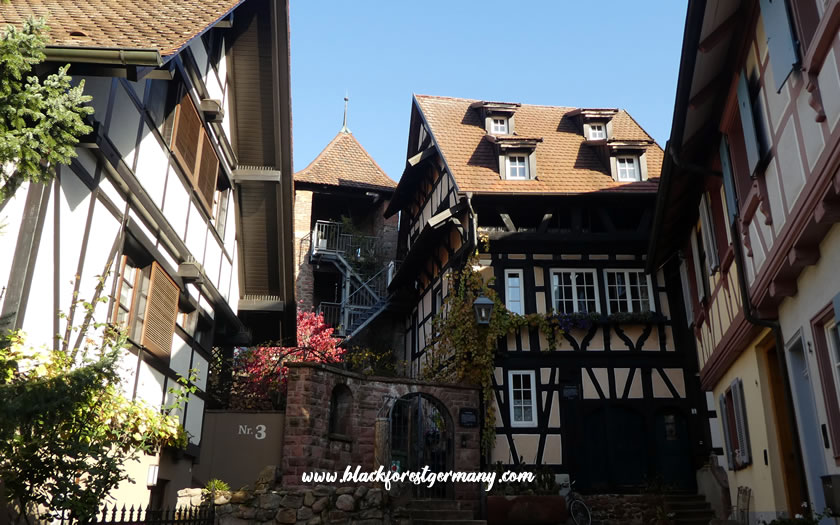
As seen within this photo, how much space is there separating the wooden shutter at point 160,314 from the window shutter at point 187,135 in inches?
57.9

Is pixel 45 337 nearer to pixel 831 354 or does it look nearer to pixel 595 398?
pixel 831 354

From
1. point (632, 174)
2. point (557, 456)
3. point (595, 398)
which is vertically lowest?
point (557, 456)

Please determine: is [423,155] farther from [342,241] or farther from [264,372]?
[264,372]

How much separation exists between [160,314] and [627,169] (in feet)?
39.4

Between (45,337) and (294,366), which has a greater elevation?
(294,366)

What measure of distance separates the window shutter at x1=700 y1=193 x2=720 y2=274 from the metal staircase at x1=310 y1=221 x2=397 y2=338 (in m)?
11.8

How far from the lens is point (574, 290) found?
15883mm

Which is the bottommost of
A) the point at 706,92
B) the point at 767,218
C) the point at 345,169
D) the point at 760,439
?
the point at 760,439

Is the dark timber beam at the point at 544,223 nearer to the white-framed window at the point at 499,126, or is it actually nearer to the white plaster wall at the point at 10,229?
the white-framed window at the point at 499,126

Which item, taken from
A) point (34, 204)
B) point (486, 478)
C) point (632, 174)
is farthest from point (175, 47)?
point (632, 174)

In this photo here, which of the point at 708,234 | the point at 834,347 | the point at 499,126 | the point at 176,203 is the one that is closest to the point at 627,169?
the point at 499,126

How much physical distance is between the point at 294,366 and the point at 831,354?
327 inches

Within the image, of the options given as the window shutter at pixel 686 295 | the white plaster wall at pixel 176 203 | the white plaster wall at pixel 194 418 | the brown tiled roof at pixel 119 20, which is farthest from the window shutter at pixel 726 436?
the brown tiled roof at pixel 119 20

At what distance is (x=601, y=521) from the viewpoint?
13.8 metres
